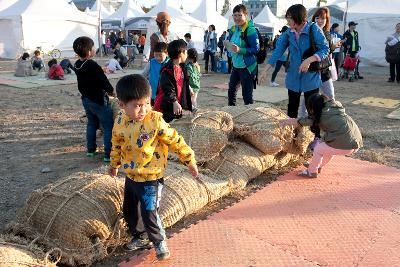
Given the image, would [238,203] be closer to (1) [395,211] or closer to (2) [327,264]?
(2) [327,264]

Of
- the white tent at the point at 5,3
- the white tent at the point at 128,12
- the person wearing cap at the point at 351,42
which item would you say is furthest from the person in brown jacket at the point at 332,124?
the white tent at the point at 128,12

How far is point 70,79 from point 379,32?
13.0 metres

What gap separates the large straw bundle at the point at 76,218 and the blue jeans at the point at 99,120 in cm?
173

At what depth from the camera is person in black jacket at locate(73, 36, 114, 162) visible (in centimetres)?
438

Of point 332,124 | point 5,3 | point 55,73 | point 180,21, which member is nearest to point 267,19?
point 180,21

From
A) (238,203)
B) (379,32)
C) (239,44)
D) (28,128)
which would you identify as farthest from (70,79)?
(379,32)

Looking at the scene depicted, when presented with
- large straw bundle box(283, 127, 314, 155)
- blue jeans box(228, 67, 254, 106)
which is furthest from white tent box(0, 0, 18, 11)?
large straw bundle box(283, 127, 314, 155)

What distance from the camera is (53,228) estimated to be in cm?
266

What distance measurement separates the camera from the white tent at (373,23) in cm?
1689

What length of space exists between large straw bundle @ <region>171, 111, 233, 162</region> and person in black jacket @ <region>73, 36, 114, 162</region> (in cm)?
105

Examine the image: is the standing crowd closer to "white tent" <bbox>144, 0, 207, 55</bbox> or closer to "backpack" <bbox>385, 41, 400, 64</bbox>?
"backpack" <bbox>385, 41, 400, 64</bbox>

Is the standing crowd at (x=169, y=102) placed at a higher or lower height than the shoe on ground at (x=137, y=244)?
higher

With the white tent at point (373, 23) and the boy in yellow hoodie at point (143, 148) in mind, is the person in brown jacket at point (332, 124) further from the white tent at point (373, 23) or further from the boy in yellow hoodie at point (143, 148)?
the white tent at point (373, 23)

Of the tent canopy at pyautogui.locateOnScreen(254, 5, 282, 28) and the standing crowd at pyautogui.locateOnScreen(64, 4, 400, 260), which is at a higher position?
the tent canopy at pyautogui.locateOnScreen(254, 5, 282, 28)
